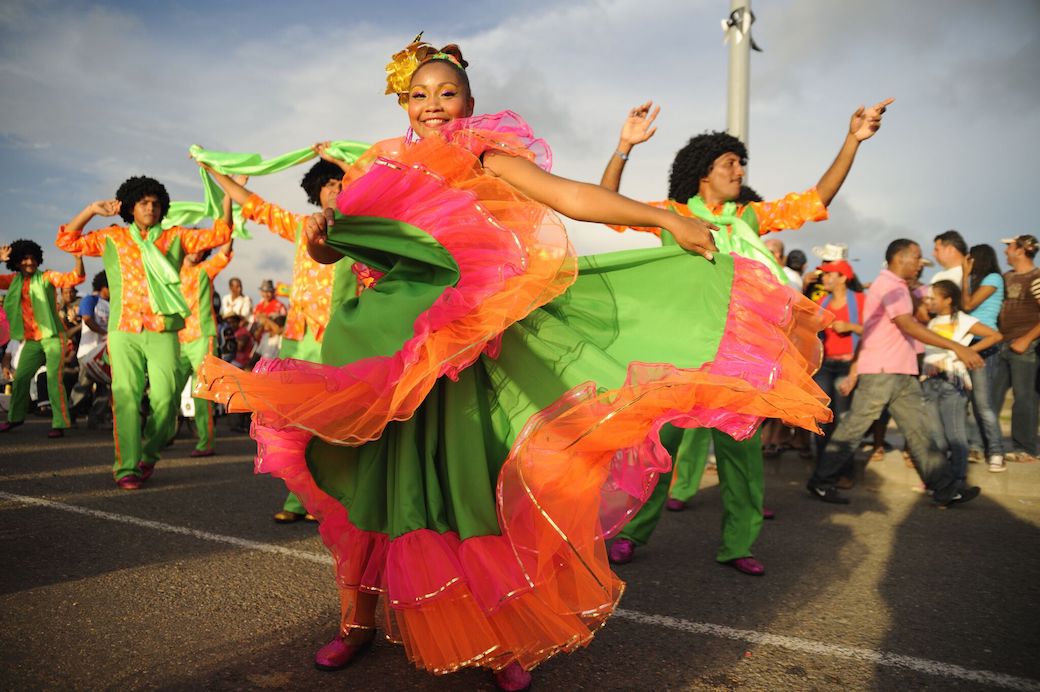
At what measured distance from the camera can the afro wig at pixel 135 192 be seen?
22.2ft

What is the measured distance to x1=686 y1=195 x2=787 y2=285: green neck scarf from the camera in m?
4.12

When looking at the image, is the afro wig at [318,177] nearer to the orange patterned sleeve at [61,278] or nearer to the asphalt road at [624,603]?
the asphalt road at [624,603]

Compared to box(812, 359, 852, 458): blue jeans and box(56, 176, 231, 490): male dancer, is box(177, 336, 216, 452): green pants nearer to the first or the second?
box(56, 176, 231, 490): male dancer

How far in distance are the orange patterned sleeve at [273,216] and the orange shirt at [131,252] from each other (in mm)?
1248

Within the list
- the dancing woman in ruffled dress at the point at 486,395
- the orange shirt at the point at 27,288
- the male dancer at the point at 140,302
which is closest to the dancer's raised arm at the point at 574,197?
the dancing woman in ruffled dress at the point at 486,395

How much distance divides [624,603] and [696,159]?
2.93 meters

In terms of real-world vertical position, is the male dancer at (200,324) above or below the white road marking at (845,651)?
above

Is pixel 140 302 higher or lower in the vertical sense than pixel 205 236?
lower

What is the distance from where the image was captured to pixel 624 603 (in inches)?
146

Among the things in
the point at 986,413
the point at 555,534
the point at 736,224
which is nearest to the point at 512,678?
the point at 555,534

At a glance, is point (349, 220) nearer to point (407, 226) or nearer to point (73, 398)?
point (407, 226)

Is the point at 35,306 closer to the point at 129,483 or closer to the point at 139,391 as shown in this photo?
the point at 139,391

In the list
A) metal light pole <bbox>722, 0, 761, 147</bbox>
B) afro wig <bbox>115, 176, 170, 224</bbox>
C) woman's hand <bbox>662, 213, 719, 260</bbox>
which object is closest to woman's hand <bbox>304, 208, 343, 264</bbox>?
woman's hand <bbox>662, 213, 719, 260</bbox>

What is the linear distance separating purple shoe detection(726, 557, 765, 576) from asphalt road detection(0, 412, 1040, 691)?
7 centimetres
